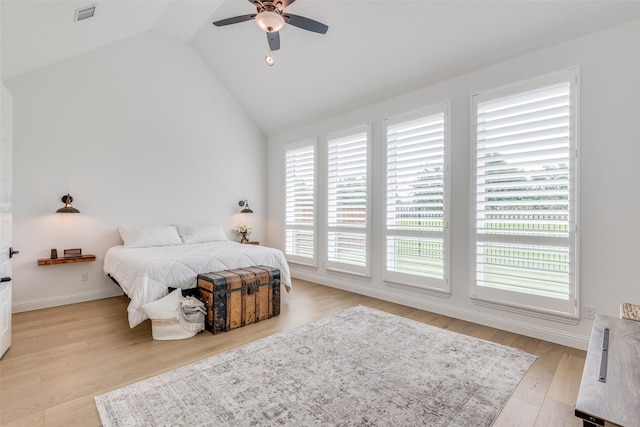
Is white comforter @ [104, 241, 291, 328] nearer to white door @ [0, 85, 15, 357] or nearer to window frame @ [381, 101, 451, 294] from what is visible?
white door @ [0, 85, 15, 357]

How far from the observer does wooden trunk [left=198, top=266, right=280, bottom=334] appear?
318 cm

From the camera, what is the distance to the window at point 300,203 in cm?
552

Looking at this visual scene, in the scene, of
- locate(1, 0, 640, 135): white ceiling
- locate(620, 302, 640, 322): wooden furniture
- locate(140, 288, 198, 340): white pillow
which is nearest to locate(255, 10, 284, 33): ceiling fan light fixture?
locate(1, 0, 640, 135): white ceiling

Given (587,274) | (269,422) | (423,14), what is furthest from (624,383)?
(423,14)

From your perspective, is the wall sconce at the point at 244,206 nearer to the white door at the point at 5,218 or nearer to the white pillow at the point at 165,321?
the white pillow at the point at 165,321

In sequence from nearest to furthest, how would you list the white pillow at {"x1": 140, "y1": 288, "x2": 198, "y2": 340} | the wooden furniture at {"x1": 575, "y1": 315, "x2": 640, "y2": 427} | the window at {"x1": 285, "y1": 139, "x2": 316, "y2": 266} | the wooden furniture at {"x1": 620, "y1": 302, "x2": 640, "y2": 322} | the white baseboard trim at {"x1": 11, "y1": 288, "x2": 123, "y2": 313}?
1. the wooden furniture at {"x1": 575, "y1": 315, "x2": 640, "y2": 427}
2. the wooden furniture at {"x1": 620, "y1": 302, "x2": 640, "y2": 322}
3. the white pillow at {"x1": 140, "y1": 288, "x2": 198, "y2": 340}
4. the white baseboard trim at {"x1": 11, "y1": 288, "x2": 123, "y2": 313}
5. the window at {"x1": 285, "y1": 139, "x2": 316, "y2": 266}


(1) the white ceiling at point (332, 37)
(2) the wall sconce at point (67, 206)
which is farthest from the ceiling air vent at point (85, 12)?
(2) the wall sconce at point (67, 206)

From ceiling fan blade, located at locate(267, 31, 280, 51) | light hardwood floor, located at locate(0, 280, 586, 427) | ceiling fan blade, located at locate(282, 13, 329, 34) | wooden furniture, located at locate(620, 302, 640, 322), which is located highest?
ceiling fan blade, located at locate(282, 13, 329, 34)

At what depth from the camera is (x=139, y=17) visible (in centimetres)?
404

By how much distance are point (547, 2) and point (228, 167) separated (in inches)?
195

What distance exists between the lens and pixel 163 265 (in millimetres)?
3256

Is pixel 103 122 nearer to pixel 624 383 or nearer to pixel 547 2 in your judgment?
pixel 547 2

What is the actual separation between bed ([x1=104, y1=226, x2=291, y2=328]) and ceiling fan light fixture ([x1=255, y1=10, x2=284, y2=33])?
8.23 feet

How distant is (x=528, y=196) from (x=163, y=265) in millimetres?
3737
